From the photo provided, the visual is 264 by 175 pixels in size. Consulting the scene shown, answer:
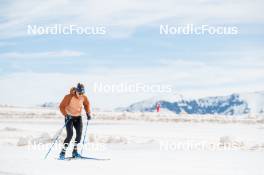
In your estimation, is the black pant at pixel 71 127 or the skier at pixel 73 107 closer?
the skier at pixel 73 107

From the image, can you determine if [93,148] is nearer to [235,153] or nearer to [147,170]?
[235,153]

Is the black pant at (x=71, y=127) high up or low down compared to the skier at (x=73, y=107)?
down

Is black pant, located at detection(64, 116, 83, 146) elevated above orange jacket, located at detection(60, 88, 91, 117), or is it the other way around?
orange jacket, located at detection(60, 88, 91, 117)

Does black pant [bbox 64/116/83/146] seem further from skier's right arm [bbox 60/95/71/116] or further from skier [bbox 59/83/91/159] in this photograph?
skier's right arm [bbox 60/95/71/116]

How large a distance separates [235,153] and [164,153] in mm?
2065

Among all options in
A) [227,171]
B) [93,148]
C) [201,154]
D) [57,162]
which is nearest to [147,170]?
[227,171]

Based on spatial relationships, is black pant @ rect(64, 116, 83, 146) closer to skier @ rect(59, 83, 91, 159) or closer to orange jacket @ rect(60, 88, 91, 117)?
skier @ rect(59, 83, 91, 159)

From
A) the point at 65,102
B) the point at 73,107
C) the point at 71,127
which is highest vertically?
the point at 65,102

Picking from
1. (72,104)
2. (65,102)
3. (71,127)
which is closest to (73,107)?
(72,104)

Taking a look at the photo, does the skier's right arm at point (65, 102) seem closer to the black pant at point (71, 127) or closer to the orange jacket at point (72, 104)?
the orange jacket at point (72, 104)

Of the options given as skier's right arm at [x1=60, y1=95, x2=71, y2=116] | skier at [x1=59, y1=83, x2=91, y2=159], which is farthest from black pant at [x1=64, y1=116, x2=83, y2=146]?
skier's right arm at [x1=60, y1=95, x2=71, y2=116]

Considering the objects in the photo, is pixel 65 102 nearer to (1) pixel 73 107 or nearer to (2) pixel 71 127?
(1) pixel 73 107

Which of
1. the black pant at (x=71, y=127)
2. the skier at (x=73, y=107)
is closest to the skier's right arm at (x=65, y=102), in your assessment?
the skier at (x=73, y=107)

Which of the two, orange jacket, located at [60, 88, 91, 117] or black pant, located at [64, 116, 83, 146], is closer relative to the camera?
orange jacket, located at [60, 88, 91, 117]
